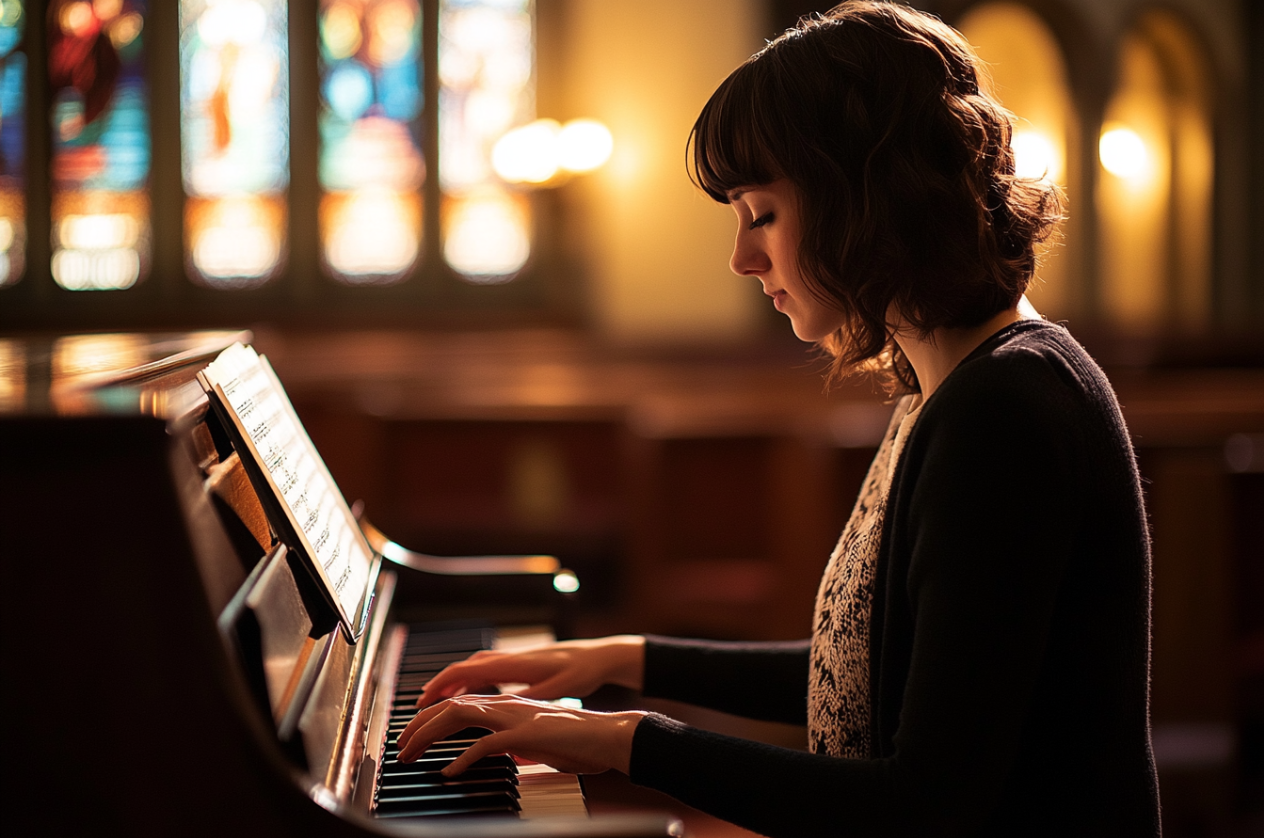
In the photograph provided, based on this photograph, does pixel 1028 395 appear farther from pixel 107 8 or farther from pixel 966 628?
pixel 107 8

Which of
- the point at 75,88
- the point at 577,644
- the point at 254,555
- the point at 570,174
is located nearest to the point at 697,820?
the point at 577,644

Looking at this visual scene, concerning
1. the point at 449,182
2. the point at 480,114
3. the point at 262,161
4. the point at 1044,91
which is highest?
the point at 1044,91

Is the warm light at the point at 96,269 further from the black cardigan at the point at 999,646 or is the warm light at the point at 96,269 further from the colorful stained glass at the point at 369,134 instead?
the black cardigan at the point at 999,646

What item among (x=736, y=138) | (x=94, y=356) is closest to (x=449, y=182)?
(x=94, y=356)

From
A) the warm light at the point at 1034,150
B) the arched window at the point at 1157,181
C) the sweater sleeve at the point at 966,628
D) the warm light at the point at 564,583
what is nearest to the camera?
the sweater sleeve at the point at 966,628

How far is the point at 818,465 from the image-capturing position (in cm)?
355

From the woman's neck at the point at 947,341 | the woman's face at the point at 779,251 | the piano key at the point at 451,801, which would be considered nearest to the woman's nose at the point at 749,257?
the woman's face at the point at 779,251

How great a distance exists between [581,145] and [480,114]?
2.31 ft

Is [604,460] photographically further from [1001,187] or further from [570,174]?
[1001,187]

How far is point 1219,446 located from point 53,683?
320 cm

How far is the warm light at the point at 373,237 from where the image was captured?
6844mm

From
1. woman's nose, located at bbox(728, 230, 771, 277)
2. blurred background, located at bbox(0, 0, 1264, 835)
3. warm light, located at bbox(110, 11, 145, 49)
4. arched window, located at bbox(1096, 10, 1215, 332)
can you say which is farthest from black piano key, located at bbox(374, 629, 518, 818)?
arched window, located at bbox(1096, 10, 1215, 332)

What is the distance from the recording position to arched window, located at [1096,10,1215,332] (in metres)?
7.74

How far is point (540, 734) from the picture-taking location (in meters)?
1.08
